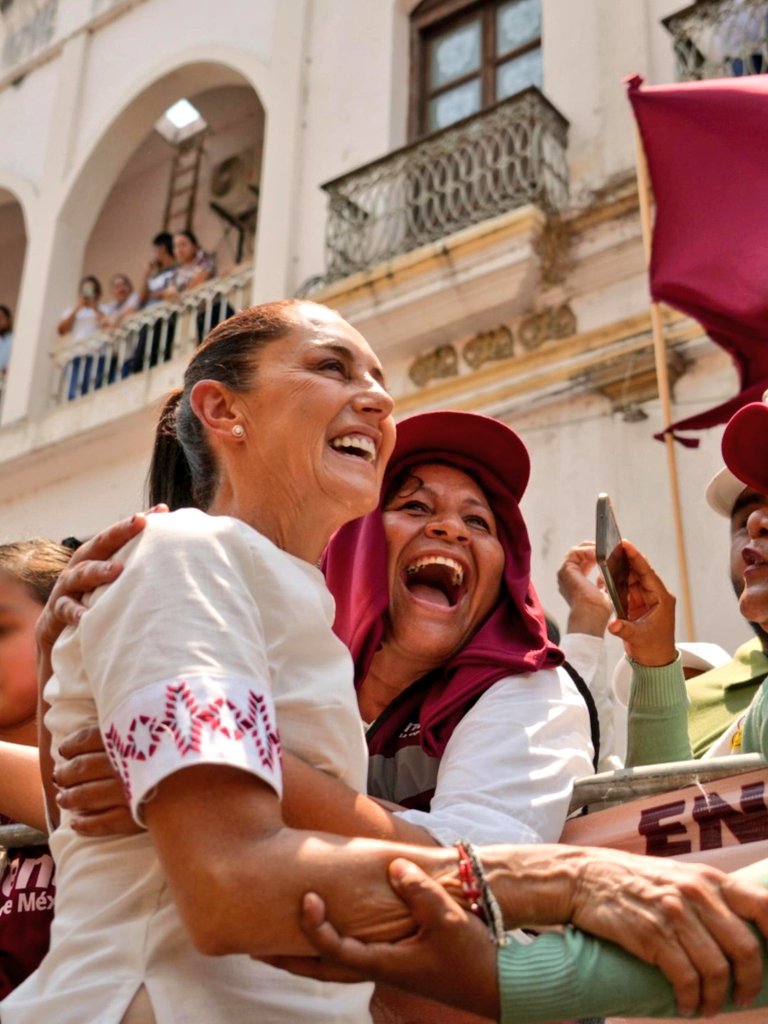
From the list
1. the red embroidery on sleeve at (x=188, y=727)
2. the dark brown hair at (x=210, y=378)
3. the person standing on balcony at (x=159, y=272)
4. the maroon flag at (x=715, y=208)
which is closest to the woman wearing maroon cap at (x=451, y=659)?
the red embroidery on sleeve at (x=188, y=727)

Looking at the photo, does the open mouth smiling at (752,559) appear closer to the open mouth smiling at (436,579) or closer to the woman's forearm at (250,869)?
the open mouth smiling at (436,579)

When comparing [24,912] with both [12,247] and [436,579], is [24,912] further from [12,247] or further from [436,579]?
[12,247]

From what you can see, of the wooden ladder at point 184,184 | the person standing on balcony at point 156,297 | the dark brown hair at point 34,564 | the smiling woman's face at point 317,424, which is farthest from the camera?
the wooden ladder at point 184,184

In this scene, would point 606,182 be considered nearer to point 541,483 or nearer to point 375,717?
point 541,483

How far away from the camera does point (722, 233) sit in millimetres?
5469

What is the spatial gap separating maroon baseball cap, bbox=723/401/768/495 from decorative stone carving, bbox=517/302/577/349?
546cm

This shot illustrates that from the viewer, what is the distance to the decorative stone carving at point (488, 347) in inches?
336

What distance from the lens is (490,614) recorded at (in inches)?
109

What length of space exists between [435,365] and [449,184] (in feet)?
4.50

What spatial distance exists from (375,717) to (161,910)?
1.19 meters

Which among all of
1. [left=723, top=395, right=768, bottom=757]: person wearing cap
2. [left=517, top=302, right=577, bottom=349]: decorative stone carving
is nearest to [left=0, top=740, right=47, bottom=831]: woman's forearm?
[left=723, top=395, right=768, bottom=757]: person wearing cap

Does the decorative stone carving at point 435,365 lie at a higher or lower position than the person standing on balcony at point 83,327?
lower

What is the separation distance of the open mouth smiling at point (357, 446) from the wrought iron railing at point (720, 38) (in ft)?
21.6

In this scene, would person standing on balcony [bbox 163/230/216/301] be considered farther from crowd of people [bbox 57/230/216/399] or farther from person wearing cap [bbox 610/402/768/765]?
person wearing cap [bbox 610/402/768/765]
